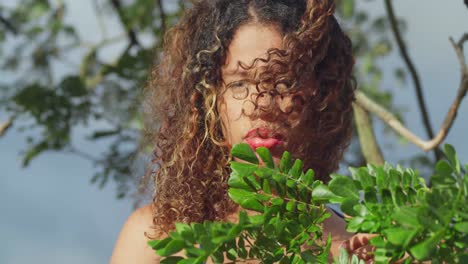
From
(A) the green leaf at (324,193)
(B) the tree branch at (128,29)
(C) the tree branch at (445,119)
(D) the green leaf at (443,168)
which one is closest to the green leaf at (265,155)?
(A) the green leaf at (324,193)

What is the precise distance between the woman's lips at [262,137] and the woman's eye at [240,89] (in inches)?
4.4

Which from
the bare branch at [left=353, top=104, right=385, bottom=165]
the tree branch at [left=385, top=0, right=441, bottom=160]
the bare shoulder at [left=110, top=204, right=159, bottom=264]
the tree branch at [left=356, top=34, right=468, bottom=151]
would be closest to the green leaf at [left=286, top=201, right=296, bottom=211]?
the bare shoulder at [left=110, top=204, right=159, bottom=264]

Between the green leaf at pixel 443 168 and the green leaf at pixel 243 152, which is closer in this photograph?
the green leaf at pixel 443 168

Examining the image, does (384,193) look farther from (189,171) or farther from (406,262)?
(189,171)

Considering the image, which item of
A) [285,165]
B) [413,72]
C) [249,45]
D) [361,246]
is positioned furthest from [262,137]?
[413,72]

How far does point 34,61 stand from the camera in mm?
6859

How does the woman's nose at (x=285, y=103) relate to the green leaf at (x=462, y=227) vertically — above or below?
above

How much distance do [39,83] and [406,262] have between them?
5615 millimetres

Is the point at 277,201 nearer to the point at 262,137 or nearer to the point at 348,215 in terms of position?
the point at 348,215

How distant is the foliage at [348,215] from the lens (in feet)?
3.35

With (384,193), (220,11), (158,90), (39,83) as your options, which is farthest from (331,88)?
(39,83)

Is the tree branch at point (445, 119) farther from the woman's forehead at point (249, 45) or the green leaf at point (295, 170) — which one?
the green leaf at point (295, 170)

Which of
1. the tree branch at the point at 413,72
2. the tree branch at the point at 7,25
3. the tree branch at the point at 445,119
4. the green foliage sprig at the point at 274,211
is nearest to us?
the green foliage sprig at the point at 274,211

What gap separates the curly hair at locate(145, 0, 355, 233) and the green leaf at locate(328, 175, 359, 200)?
95cm
